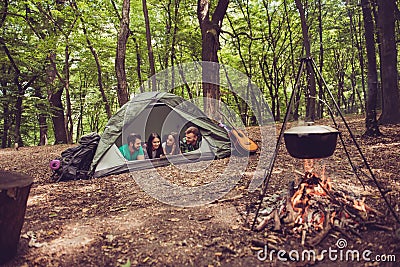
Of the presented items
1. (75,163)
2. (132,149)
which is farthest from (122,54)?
(75,163)

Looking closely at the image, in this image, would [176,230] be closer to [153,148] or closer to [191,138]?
[153,148]

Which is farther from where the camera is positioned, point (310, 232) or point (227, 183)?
point (227, 183)

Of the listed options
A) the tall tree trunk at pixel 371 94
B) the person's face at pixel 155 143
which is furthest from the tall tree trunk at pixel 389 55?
the person's face at pixel 155 143

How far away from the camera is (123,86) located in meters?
9.06

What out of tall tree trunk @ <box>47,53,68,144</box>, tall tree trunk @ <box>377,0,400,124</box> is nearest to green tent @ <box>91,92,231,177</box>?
Answer: tall tree trunk @ <box>377,0,400,124</box>

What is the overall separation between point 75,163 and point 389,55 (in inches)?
289

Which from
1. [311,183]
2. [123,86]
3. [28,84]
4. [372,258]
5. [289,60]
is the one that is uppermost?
[289,60]

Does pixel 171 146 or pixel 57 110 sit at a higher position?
pixel 57 110

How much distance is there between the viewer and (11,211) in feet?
8.35

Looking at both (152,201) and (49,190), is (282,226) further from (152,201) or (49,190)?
(49,190)

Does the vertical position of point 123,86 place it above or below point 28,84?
below

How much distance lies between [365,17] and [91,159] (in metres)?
6.82

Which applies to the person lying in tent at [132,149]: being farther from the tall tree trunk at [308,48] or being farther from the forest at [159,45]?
the tall tree trunk at [308,48]

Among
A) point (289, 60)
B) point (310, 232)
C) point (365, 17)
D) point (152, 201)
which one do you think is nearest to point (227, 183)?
point (152, 201)
